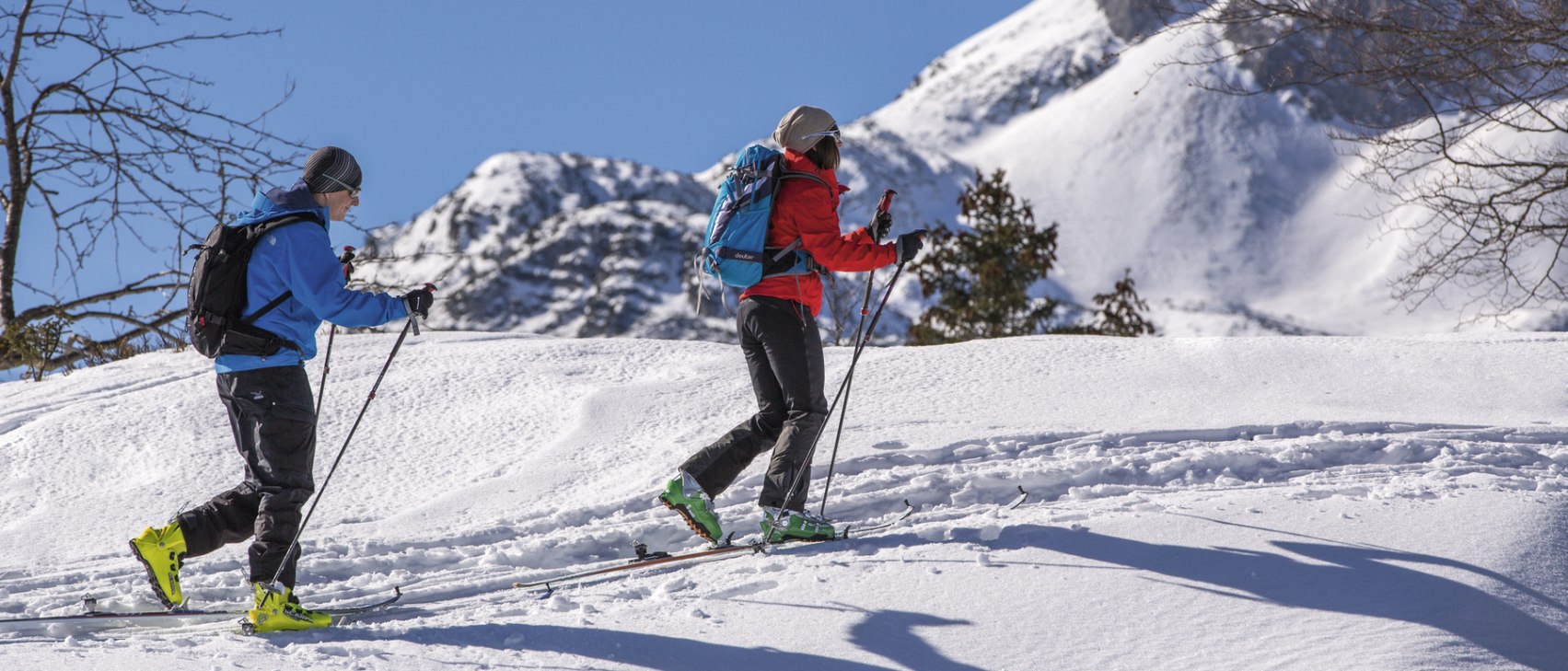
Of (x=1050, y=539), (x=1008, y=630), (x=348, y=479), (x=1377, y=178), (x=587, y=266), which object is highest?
(x=587, y=266)

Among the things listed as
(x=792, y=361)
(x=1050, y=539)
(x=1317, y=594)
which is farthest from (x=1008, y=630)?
(x=792, y=361)

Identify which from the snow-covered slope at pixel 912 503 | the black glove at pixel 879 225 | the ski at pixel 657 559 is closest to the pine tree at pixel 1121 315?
the snow-covered slope at pixel 912 503

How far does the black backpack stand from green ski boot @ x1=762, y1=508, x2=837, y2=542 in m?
1.93

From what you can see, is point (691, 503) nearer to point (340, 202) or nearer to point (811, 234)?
point (811, 234)

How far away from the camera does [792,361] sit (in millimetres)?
4711

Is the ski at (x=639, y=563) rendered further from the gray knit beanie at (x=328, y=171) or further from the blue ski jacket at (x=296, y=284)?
the gray knit beanie at (x=328, y=171)

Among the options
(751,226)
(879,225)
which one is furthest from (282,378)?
(879,225)

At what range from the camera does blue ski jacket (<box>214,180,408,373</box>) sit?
3.98 m

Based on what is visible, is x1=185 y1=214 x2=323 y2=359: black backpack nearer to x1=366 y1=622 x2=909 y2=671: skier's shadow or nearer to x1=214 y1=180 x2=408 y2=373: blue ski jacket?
x1=214 y1=180 x2=408 y2=373: blue ski jacket

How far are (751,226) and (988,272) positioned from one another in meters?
15.2

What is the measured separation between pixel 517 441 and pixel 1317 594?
13.7 feet

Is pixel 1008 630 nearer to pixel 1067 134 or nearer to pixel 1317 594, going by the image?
pixel 1317 594

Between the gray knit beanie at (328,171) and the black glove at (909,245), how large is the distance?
197 centimetres

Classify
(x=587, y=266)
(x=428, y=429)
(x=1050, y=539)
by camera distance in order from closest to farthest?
(x=1050, y=539)
(x=428, y=429)
(x=587, y=266)
